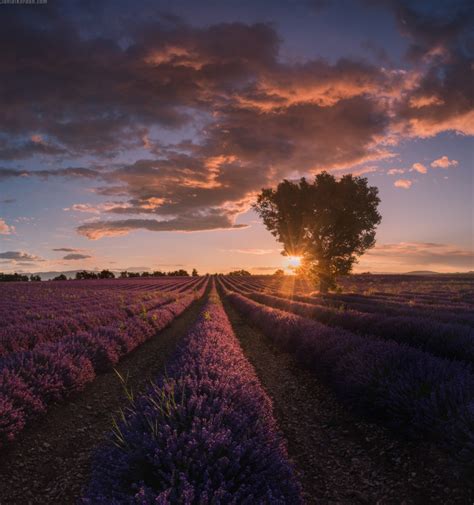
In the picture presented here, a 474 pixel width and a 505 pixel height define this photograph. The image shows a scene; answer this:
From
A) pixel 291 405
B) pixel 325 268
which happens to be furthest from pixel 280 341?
pixel 325 268

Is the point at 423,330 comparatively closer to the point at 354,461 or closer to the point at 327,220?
the point at 354,461

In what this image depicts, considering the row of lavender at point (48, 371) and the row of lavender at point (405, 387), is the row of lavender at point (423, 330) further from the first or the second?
the row of lavender at point (48, 371)

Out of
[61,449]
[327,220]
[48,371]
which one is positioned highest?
[327,220]

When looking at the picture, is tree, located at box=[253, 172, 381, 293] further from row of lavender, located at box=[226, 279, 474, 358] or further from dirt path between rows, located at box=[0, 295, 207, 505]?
dirt path between rows, located at box=[0, 295, 207, 505]

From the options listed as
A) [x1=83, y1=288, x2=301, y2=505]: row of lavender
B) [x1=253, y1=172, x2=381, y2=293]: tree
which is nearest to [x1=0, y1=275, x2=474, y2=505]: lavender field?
[x1=83, y1=288, x2=301, y2=505]: row of lavender

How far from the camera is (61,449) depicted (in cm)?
405

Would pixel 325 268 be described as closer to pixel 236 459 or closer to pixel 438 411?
pixel 438 411

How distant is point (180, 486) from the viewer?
207 cm

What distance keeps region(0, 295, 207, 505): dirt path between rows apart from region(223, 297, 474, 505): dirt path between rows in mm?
2384

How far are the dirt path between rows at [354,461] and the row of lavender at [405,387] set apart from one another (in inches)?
8.3

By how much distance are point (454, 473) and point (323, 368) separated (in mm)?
3355

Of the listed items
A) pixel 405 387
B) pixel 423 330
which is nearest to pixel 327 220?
pixel 423 330

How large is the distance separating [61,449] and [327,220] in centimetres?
2178

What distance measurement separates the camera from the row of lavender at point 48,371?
13.9 feet
